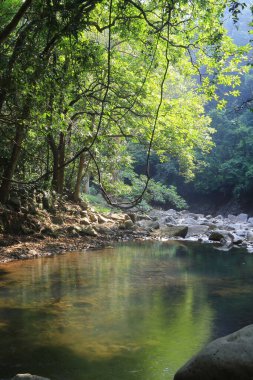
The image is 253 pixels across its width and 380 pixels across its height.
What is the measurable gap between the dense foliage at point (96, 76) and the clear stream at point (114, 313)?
1629mm

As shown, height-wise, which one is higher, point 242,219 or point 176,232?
point 242,219

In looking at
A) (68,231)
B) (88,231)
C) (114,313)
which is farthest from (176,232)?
(114,313)

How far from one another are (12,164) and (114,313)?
487cm

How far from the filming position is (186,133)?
13977mm

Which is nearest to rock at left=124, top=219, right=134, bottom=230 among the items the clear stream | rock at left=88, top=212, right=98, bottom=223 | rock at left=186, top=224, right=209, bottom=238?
rock at left=88, top=212, right=98, bottom=223

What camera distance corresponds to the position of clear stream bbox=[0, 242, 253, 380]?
4031 mm

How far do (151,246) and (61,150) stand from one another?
4.05 metres

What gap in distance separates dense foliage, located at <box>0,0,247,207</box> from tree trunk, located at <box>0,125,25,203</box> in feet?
0.07

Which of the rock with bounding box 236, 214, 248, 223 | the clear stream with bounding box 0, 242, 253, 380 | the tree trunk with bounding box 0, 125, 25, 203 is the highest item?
the tree trunk with bounding box 0, 125, 25, 203

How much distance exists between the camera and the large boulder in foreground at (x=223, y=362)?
336cm

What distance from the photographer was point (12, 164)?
9359 mm

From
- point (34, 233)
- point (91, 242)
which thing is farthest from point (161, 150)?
point (34, 233)

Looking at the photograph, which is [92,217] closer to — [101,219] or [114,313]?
[101,219]

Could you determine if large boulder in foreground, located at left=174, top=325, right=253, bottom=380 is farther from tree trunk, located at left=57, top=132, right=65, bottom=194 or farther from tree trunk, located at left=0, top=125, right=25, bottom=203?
tree trunk, located at left=57, top=132, right=65, bottom=194
